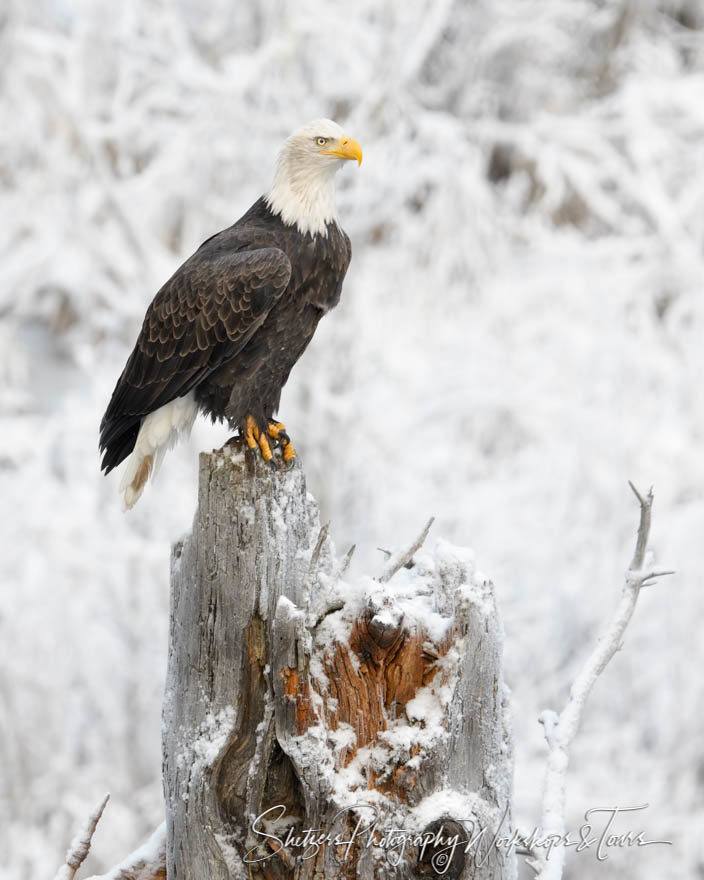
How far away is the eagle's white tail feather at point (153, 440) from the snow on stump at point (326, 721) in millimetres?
1193

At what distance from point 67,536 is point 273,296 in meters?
5.05

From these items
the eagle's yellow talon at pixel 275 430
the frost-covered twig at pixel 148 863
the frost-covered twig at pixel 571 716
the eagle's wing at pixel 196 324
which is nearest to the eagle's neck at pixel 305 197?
the eagle's wing at pixel 196 324

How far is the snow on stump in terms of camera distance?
2127mm

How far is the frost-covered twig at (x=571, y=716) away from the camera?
7.05ft

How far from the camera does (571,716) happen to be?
7.42 ft

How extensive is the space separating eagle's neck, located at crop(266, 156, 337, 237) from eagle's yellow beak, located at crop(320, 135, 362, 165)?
4cm

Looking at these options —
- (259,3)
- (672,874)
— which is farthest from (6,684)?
(259,3)

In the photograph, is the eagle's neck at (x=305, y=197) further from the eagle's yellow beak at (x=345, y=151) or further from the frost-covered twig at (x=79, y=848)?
the frost-covered twig at (x=79, y=848)

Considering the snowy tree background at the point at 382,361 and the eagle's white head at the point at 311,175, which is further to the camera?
the snowy tree background at the point at 382,361

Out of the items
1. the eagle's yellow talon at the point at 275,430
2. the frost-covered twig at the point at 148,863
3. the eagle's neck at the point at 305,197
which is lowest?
the frost-covered twig at the point at 148,863

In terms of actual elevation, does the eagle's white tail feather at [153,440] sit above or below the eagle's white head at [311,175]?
below

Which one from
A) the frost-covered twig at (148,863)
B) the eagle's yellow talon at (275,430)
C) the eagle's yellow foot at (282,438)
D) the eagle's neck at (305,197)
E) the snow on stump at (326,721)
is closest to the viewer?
the snow on stump at (326,721)

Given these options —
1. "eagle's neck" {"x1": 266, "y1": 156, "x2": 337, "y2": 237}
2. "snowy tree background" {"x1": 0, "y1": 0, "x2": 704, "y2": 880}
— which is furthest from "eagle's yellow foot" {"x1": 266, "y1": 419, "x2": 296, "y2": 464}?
"snowy tree background" {"x1": 0, "y1": 0, "x2": 704, "y2": 880}

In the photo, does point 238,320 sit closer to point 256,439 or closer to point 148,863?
point 256,439
